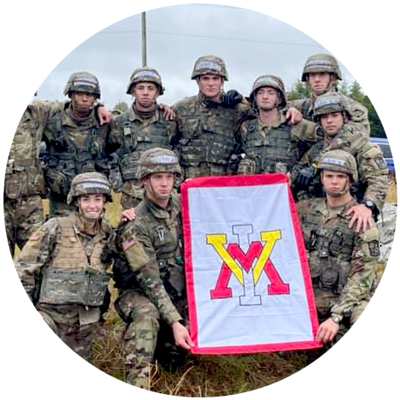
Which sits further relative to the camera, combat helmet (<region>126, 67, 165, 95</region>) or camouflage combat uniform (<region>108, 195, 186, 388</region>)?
combat helmet (<region>126, 67, 165, 95</region>)

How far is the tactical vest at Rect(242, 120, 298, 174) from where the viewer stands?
6.38 m

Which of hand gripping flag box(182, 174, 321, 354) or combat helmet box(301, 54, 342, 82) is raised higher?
combat helmet box(301, 54, 342, 82)

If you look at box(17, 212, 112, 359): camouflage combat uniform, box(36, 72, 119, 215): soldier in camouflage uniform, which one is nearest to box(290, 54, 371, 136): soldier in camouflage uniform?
box(36, 72, 119, 215): soldier in camouflage uniform

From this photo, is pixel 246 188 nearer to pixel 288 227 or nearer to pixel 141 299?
pixel 288 227

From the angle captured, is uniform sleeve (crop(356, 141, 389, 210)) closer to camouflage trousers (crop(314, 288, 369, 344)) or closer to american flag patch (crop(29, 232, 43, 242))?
camouflage trousers (crop(314, 288, 369, 344))

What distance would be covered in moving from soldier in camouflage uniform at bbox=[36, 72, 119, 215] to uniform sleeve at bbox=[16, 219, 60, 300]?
339 millimetres

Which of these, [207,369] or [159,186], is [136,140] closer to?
[159,186]

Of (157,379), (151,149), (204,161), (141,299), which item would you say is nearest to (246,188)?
(204,161)

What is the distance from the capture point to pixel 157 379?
6.16 metres

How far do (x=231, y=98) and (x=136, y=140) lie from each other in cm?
85

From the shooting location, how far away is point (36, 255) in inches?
235

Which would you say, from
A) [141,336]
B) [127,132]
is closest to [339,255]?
[141,336]

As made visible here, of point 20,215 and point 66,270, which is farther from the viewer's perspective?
point 20,215

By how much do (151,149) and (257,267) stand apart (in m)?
1.25
